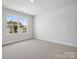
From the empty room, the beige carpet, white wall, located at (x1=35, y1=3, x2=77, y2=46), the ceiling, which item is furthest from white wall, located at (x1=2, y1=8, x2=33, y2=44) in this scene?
the beige carpet

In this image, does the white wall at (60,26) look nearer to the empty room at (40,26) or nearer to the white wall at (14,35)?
the empty room at (40,26)

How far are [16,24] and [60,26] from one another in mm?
3767

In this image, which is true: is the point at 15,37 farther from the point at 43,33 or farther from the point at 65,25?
the point at 65,25

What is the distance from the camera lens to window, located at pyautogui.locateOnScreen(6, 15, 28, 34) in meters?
5.14

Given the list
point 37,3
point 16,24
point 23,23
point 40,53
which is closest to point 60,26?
point 37,3

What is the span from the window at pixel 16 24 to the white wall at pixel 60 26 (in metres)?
1.59

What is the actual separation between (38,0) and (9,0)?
5.20 ft

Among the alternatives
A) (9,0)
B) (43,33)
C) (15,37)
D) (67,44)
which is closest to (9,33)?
(15,37)

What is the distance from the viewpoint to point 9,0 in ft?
11.4

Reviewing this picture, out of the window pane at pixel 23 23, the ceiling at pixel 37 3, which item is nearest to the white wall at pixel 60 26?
the ceiling at pixel 37 3

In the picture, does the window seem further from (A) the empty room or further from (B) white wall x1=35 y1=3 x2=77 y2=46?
(B) white wall x1=35 y1=3 x2=77 y2=46

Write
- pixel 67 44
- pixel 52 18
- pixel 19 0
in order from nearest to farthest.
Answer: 1. pixel 19 0
2. pixel 67 44
3. pixel 52 18

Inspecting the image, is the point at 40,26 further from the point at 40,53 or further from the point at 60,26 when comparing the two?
the point at 40,53

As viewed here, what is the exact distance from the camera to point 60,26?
4.80 metres
